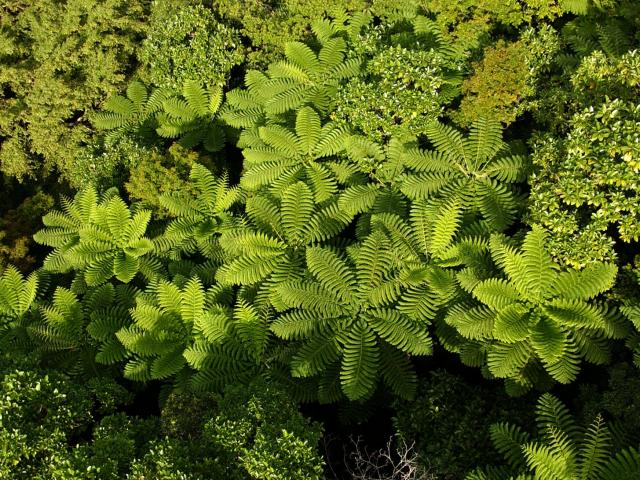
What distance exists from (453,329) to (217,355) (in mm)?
2495

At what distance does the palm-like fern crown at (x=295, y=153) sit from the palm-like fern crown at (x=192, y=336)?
1.57 metres

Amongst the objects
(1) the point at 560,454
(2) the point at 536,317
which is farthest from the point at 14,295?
(1) the point at 560,454

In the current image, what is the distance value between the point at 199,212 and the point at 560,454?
5135 mm

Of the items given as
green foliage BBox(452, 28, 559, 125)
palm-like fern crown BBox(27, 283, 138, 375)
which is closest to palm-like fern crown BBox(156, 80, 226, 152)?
palm-like fern crown BBox(27, 283, 138, 375)

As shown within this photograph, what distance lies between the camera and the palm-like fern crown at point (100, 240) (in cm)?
762

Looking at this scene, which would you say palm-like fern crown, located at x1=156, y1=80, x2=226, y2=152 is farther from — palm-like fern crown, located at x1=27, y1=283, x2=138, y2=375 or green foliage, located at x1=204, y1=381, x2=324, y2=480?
green foliage, located at x1=204, y1=381, x2=324, y2=480

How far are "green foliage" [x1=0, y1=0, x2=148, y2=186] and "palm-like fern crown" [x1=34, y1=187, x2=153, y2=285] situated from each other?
130 centimetres

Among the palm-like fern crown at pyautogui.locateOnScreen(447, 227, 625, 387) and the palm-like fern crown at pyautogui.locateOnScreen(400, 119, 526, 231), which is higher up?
the palm-like fern crown at pyautogui.locateOnScreen(400, 119, 526, 231)

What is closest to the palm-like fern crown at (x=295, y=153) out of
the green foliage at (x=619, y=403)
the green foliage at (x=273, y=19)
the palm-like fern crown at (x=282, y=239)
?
the palm-like fern crown at (x=282, y=239)

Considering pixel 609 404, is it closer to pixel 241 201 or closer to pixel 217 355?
pixel 217 355

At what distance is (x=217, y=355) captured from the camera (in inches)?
247

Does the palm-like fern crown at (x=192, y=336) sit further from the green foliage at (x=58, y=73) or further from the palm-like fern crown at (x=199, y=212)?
the green foliage at (x=58, y=73)

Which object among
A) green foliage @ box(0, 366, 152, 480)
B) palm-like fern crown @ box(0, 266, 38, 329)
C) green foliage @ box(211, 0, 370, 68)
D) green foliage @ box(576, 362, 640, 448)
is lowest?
palm-like fern crown @ box(0, 266, 38, 329)

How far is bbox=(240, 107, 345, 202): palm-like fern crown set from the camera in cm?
718
